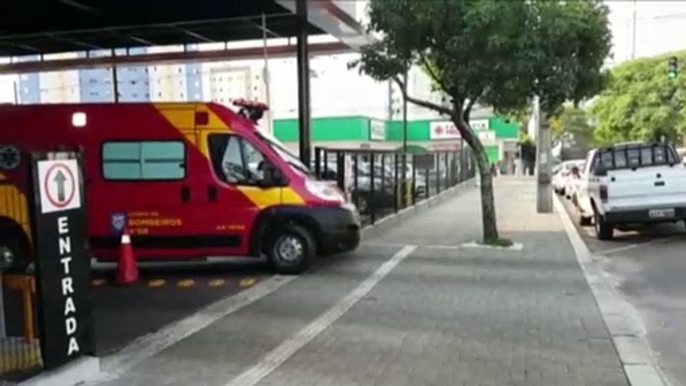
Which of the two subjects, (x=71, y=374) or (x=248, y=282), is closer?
(x=71, y=374)

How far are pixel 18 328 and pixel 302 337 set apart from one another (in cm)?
265

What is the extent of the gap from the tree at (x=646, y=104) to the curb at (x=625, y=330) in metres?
20.9

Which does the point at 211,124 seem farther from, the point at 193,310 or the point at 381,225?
the point at 381,225

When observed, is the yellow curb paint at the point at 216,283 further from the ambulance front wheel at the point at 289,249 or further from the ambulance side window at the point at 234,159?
the ambulance side window at the point at 234,159

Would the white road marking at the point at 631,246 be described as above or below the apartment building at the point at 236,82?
below

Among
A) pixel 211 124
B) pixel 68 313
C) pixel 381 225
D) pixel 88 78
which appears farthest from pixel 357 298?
pixel 88 78

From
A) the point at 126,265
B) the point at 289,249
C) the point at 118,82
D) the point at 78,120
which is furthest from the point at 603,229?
the point at 118,82

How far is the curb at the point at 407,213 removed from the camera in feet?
52.8

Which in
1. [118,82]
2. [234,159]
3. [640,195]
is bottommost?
[640,195]

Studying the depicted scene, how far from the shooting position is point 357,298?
9453 mm

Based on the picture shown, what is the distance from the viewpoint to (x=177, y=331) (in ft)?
25.5

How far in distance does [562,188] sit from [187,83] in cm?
1868

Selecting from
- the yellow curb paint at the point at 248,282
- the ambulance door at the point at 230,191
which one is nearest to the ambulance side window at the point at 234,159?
the ambulance door at the point at 230,191

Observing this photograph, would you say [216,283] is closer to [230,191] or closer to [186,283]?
[186,283]
